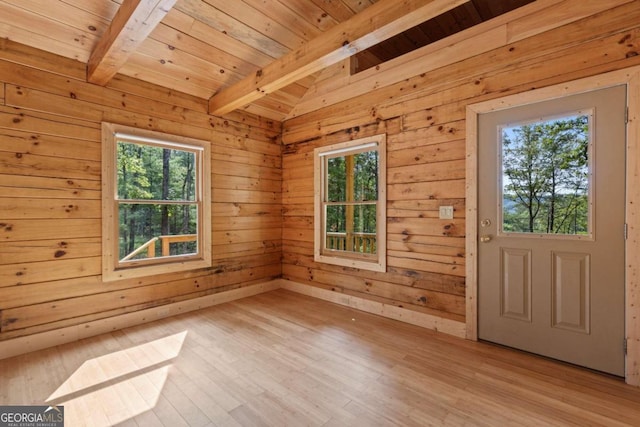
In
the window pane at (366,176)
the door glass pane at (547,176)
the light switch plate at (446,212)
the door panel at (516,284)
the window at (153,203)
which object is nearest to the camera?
the door glass pane at (547,176)

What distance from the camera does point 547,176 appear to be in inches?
92.4

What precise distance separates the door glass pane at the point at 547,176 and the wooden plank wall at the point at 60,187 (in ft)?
11.1

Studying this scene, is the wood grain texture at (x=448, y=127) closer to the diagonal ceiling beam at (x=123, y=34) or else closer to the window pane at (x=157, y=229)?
the window pane at (x=157, y=229)

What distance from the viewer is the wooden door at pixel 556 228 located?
208 centimetres

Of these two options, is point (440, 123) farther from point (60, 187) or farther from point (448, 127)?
point (60, 187)

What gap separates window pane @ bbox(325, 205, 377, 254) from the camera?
3.59m

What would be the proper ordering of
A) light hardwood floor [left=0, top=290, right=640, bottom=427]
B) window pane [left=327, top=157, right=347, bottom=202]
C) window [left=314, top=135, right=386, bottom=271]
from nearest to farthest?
light hardwood floor [left=0, top=290, right=640, bottom=427] < window [left=314, top=135, right=386, bottom=271] < window pane [left=327, top=157, right=347, bottom=202]

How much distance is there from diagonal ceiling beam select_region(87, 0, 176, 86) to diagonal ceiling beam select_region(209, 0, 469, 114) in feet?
3.50

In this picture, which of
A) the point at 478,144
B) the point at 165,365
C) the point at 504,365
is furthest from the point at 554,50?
the point at 165,365

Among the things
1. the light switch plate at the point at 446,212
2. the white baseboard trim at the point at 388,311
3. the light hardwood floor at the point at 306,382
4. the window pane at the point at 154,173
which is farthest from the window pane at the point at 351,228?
the window pane at the point at 154,173

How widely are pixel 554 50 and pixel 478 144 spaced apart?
85cm

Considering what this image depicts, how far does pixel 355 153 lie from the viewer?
3.71 metres

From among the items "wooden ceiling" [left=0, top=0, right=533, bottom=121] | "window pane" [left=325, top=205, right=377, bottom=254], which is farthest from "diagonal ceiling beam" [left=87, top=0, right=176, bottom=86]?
"window pane" [left=325, top=205, right=377, bottom=254]

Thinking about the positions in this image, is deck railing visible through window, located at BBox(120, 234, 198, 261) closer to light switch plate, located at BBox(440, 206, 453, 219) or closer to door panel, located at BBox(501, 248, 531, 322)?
light switch plate, located at BBox(440, 206, 453, 219)
